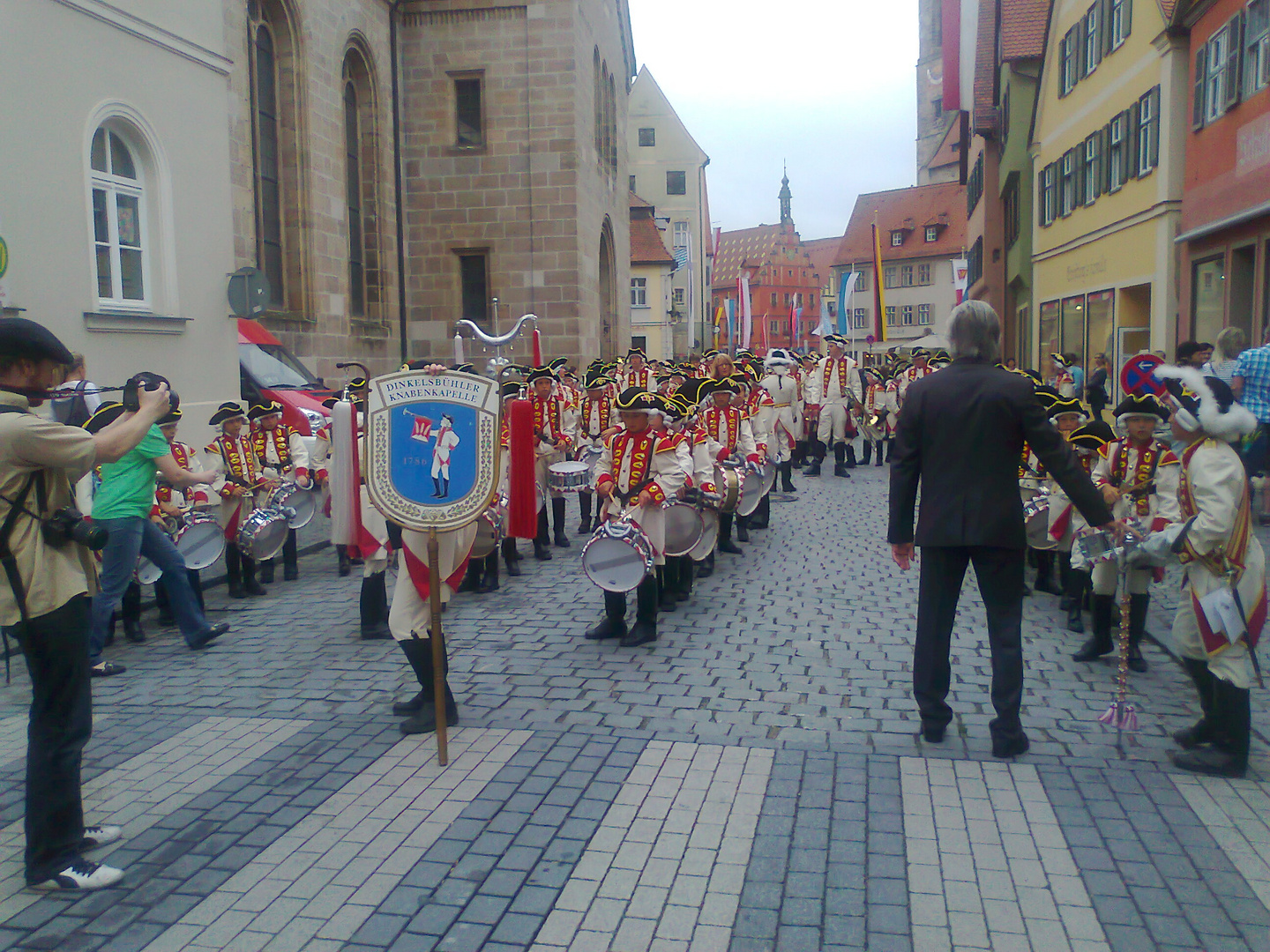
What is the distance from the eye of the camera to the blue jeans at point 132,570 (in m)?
6.84

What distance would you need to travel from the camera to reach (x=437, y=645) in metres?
5.07

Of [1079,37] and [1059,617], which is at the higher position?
[1079,37]

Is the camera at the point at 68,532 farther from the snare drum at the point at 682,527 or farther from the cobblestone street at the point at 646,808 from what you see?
the snare drum at the point at 682,527

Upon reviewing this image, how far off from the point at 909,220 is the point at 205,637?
235ft

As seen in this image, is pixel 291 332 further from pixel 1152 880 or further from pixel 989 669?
pixel 1152 880

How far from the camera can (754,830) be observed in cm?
428

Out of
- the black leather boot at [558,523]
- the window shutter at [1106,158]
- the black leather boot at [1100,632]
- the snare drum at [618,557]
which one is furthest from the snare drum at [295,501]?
the window shutter at [1106,158]

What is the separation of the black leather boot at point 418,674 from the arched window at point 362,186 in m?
19.5

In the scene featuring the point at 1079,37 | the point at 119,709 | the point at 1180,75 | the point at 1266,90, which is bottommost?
the point at 119,709

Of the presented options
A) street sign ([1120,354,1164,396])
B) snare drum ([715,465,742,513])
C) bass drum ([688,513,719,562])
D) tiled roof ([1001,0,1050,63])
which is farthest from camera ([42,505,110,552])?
tiled roof ([1001,0,1050,63])

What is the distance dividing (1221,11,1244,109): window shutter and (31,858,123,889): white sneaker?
16409 millimetres

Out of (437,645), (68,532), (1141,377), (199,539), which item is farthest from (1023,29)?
(68,532)

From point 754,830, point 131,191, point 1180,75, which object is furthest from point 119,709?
point 1180,75

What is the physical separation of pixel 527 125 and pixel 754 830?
24.4 meters
